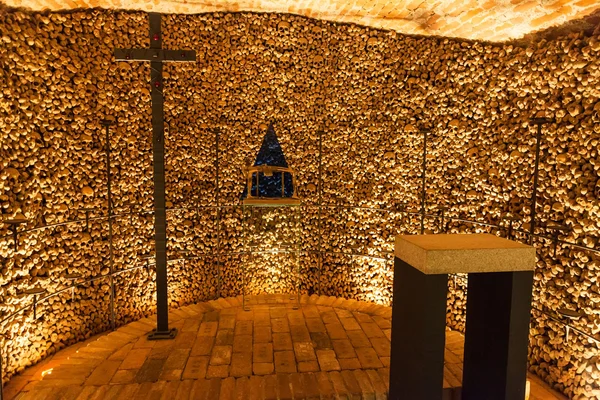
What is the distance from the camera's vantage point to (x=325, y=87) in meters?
4.61

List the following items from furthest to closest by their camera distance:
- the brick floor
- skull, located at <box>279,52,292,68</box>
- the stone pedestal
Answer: skull, located at <box>279,52,292,68</box>
the brick floor
the stone pedestal

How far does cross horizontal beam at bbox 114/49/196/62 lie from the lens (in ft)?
10.3

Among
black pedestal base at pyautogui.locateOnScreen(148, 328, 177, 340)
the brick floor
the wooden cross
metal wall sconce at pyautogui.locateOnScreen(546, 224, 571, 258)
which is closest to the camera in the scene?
the brick floor

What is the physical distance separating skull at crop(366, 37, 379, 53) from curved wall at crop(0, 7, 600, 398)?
5 cm

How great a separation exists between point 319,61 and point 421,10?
1189 mm

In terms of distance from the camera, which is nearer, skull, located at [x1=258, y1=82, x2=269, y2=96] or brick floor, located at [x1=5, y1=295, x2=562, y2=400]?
brick floor, located at [x1=5, y1=295, x2=562, y2=400]

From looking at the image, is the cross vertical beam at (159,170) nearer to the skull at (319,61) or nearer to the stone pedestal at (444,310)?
the skull at (319,61)

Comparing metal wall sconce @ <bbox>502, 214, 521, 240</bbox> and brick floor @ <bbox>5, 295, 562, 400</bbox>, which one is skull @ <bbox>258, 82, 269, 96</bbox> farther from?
metal wall sconce @ <bbox>502, 214, 521, 240</bbox>

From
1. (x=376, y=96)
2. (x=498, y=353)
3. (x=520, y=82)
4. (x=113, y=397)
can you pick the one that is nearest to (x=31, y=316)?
(x=113, y=397)

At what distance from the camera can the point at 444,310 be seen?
1988 millimetres

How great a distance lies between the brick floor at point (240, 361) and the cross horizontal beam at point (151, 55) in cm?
226

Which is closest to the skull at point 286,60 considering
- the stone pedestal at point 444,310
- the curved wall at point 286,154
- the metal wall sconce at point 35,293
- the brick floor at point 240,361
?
the curved wall at point 286,154

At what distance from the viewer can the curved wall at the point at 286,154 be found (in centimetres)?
309

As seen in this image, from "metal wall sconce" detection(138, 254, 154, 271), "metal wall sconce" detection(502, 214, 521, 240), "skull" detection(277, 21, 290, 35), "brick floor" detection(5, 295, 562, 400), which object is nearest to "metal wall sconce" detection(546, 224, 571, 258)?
"metal wall sconce" detection(502, 214, 521, 240)
